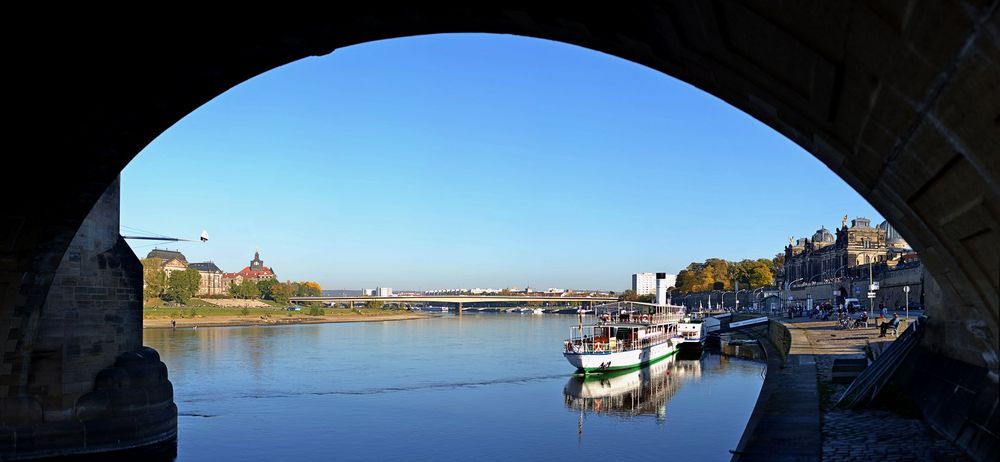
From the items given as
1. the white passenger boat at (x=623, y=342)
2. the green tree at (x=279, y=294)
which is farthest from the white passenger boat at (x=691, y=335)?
the green tree at (x=279, y=294)

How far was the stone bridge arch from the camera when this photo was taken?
16.7ft

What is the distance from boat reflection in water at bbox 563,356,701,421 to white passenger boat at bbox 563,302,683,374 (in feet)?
2.53

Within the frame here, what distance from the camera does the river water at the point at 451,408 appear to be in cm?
2692

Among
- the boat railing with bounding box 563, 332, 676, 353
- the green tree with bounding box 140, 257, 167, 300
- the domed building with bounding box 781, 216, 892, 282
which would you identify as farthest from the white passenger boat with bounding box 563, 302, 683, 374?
the green tree with bounding box 140, 257, 167, 300

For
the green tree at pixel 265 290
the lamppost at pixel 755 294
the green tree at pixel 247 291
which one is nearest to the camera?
the lamppost at pixel 755 294

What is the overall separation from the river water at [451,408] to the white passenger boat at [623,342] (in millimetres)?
1127

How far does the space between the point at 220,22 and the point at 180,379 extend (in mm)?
38593

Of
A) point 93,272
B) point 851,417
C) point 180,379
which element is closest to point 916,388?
point 851,417

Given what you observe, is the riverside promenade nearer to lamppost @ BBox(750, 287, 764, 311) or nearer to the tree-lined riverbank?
the tree-lined riverbank

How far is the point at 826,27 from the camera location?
566 cm

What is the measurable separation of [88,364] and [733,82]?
825 inches

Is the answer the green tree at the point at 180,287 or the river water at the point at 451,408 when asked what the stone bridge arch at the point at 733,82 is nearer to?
the river water at the point at 451,408

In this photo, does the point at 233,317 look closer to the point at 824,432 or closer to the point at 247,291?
the point at 247,291

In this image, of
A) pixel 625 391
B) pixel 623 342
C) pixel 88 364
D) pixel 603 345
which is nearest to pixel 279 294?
pixel 623 342
